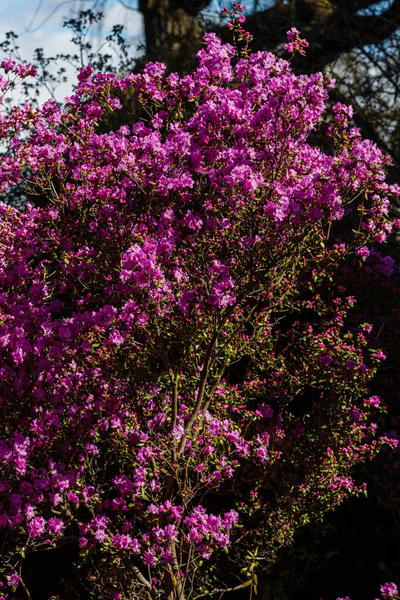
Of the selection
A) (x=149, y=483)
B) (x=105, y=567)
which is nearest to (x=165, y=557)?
(x=149, y=483)

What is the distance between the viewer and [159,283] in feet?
11.8

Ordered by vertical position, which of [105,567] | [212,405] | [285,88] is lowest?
[105,567]

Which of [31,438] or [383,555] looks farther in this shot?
[383,555]

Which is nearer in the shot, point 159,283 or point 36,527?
point 159,283

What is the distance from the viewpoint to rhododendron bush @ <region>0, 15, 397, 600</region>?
3.89 meters

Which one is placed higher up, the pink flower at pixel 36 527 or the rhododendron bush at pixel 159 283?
the rhododendron bush at pixel 159 283

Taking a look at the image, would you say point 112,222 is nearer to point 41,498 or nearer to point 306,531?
point 41,498

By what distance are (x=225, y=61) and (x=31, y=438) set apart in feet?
8.78

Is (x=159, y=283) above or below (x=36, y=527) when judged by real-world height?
above

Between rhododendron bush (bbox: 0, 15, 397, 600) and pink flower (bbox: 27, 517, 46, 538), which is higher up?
rhododendron bush (bbox: 0, 15, 397, 600)

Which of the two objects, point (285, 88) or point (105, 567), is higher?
point (285, 88)

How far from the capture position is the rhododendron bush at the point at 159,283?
3.89 meters

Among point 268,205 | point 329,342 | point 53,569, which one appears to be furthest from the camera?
point 53,569

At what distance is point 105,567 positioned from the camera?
15.2 ft
